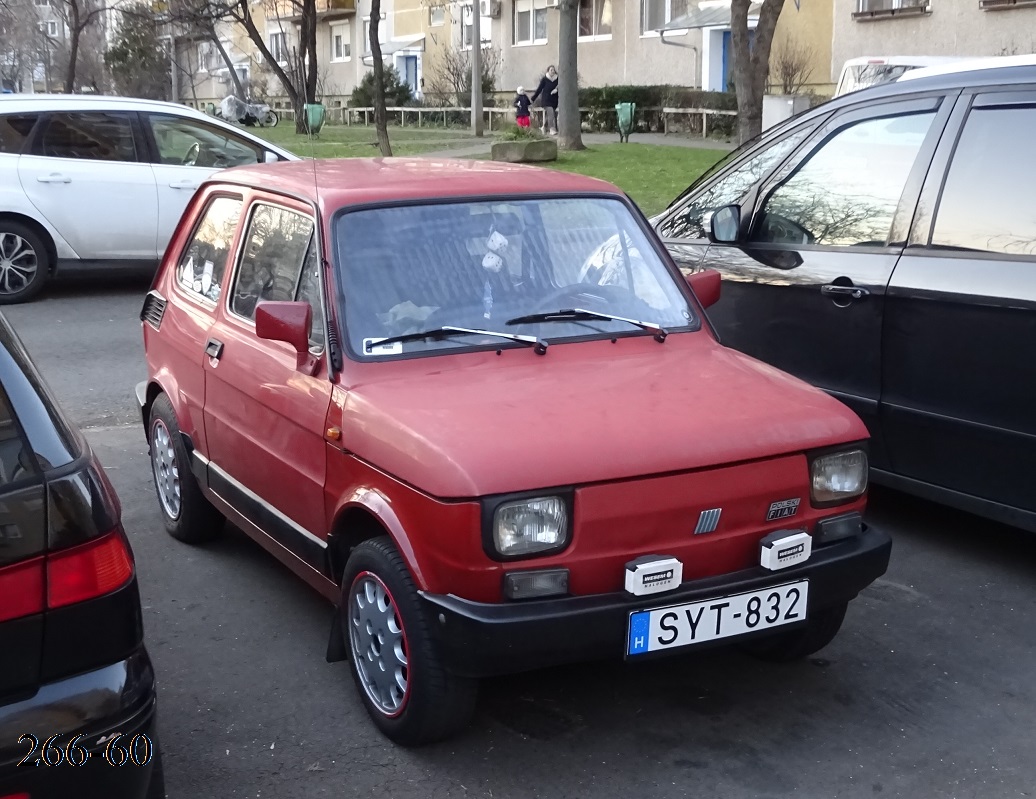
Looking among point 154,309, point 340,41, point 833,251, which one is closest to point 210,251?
point 154,309

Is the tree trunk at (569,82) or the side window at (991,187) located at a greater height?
the tree trunk at (569,82)

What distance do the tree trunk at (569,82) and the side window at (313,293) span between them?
22631mm

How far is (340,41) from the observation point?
59719 millimetres

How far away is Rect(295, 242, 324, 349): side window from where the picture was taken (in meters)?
4.16

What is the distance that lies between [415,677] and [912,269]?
8.98ft

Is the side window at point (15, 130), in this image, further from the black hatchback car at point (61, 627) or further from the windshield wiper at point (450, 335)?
the black hatchback car at point (61, 627)

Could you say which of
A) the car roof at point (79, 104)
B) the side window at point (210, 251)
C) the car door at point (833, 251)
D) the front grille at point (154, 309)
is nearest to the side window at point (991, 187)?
the car door at point (833, 251)

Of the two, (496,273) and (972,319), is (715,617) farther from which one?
(972,319)

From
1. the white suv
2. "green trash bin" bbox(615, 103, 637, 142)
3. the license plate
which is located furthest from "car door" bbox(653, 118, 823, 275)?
"green trash bin" bbox(615, 103, 637, 142)

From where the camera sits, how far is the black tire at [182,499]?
529 cm

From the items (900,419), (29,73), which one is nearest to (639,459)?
(900,419)

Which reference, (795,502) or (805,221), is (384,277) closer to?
(795,502)

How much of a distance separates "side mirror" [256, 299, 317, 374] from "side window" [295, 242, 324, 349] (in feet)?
0.23

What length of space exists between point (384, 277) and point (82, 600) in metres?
1.83
